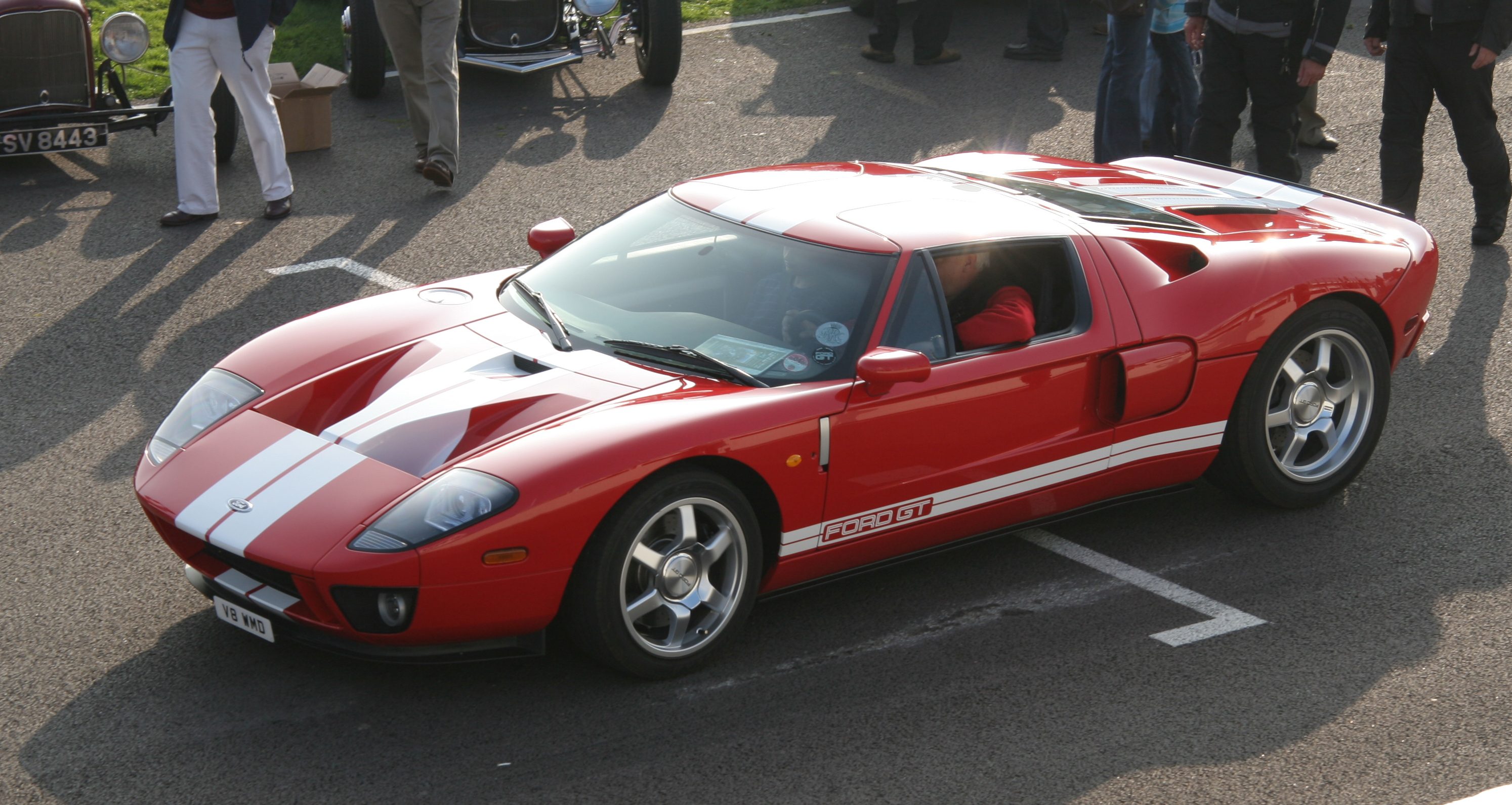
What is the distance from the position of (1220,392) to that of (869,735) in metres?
1.90

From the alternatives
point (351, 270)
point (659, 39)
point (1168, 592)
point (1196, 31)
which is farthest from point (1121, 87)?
point (1168, 592)

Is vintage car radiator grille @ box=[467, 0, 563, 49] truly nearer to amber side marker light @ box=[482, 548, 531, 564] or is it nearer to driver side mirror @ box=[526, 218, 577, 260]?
driver side mirror @ box=[526, 218, 577, 260]

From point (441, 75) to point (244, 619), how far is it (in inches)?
213

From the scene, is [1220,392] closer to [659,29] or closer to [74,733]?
[74,733]

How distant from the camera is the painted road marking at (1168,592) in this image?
4375mm

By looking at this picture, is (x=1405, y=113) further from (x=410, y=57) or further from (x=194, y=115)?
(x=194, y=115)

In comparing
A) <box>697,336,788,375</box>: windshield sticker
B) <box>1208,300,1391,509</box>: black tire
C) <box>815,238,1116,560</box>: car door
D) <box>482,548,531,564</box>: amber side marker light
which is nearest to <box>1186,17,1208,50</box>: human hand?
<box>1208,300,1391,509</box>: black tire

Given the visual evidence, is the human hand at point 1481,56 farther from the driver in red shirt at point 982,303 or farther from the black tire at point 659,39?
the black tire at point 659,39

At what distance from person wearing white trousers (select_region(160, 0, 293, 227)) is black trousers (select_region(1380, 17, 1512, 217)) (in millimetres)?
6015

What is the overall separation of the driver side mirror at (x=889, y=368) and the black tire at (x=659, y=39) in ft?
22.3

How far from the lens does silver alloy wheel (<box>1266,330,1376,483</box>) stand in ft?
16.8

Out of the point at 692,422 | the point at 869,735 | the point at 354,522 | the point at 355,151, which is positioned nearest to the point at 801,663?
the point at 869,735

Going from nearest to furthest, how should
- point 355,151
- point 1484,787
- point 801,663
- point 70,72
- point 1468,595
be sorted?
point 1484,787
point 801,663
point 1468,595
point 70,72
point 355,151

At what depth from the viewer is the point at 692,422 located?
391cm
